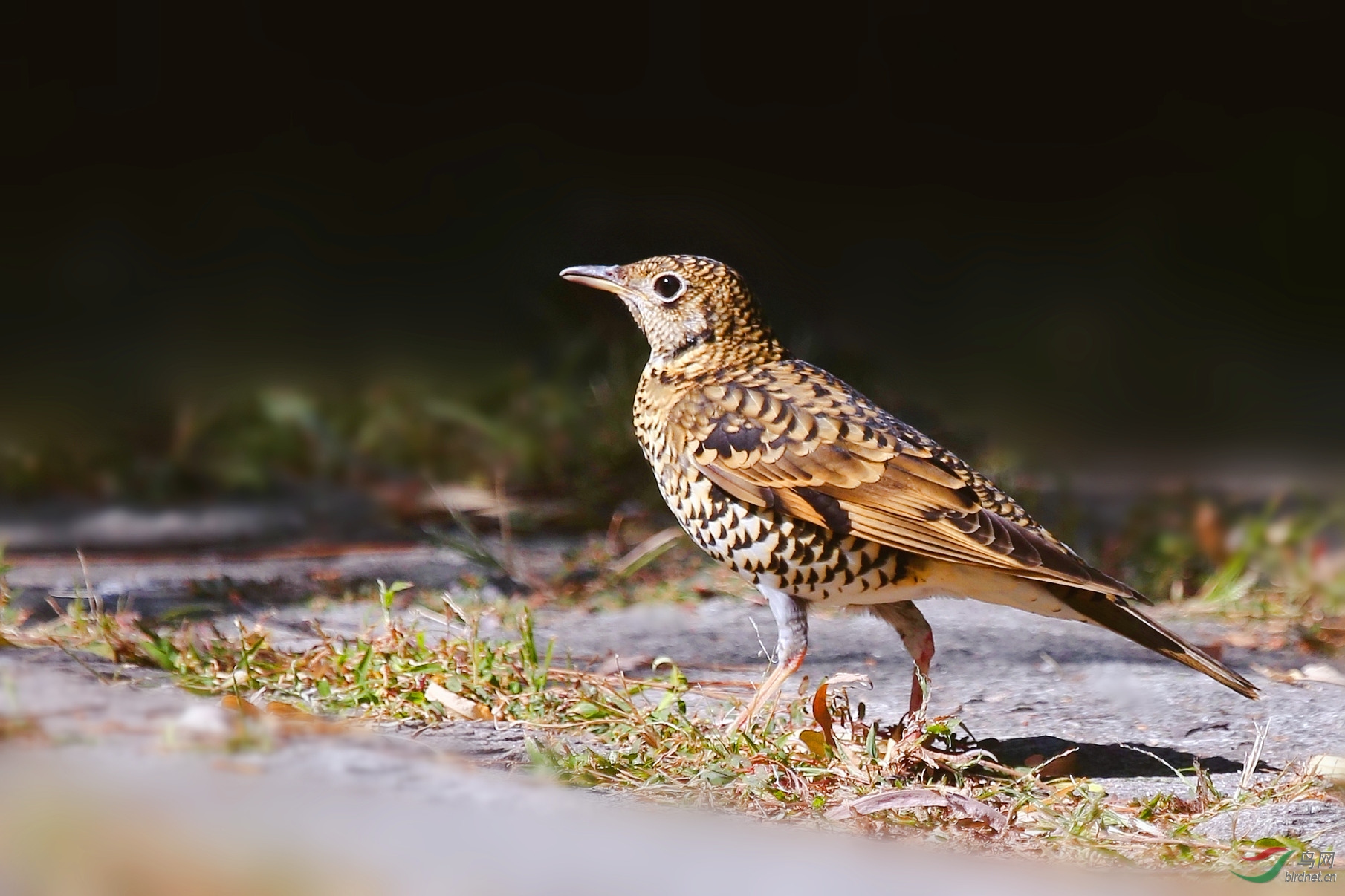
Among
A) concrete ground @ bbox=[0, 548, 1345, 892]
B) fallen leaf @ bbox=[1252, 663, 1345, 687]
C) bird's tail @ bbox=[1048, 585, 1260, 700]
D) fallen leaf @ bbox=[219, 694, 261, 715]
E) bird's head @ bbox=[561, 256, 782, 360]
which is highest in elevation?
bird's head @ bbox=[561, 256, 782, 360]

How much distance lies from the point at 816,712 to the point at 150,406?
5.13 m

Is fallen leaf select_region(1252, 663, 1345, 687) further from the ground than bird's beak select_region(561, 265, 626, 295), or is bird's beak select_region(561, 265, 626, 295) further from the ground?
bird's beak select_region(561, 265, 626, 295)

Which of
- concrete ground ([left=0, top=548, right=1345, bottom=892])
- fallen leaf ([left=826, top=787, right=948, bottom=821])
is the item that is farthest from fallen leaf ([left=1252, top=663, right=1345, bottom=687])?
fallen leaf ([left=826, top=787, right=948, bottom=821])

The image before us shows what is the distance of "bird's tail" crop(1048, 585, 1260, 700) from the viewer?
3.34 m

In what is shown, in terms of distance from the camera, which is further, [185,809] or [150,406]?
[150,406]

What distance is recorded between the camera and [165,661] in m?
3.65

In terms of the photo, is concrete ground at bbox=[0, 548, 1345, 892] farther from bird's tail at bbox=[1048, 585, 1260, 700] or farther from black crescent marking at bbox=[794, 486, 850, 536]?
black crescent marking at bbox=[794, 486, 850, 536]

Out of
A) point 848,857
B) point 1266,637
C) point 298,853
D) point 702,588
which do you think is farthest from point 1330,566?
point 298,853

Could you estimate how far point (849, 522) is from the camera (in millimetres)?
3361

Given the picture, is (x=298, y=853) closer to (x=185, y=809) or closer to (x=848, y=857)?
(x=185, y=809)

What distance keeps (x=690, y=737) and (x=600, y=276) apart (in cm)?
137

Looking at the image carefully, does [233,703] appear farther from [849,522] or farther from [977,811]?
[977,811]

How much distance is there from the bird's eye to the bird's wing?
347 millimetres

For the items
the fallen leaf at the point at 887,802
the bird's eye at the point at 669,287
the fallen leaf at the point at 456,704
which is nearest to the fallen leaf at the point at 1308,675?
the fallen leaf at the point at 887,802
